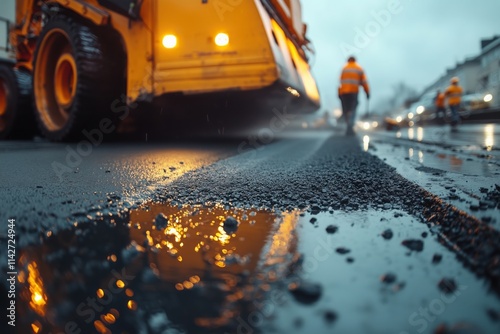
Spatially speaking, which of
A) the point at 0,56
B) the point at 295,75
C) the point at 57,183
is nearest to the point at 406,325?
the point at 57,183

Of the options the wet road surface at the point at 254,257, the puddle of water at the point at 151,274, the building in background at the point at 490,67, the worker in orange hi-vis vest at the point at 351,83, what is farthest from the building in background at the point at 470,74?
the puddle of water at the point at 151,274

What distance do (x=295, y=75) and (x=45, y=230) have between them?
3911 millimetres

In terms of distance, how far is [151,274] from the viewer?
97 cm

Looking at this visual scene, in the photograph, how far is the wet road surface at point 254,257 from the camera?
2.56ft

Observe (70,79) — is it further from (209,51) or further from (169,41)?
(209,51)

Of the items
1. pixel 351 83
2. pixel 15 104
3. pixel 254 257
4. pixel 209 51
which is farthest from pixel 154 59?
pixel 351 83

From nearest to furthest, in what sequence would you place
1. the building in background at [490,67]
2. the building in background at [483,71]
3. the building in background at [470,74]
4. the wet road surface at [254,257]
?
1. the wet road surface at [254,257]
2. the building in background at [490,67]
3. the building in background at [483,71]
4. the building in background at [470,74]

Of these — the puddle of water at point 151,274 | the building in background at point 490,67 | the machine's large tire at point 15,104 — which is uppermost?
the building in background at point 490,67

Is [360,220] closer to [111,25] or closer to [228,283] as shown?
[228,283]

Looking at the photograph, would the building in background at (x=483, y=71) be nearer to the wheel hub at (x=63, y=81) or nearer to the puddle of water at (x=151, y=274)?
the wheel hub at (x=63, y=81)

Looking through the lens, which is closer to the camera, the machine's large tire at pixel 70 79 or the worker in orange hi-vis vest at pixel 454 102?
the machine's large tire at pixel 70 79

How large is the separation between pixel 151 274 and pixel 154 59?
340 centimetres

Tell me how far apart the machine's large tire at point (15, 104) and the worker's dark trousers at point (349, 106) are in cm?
579

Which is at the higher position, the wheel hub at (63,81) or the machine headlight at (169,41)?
the machine headlight at (169,41)
